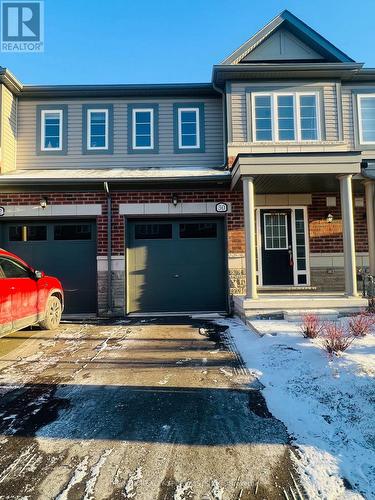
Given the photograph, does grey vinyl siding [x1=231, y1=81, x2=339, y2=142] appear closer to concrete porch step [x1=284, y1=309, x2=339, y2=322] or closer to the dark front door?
the dark front door

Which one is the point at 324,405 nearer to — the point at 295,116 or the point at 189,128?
the point at 295,116

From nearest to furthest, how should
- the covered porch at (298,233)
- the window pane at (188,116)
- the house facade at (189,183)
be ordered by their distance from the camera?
the covered porch at (298,233) → the house facade at (189,183) → the window pane at (188,116)

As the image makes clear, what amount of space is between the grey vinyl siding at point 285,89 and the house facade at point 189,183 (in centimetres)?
3

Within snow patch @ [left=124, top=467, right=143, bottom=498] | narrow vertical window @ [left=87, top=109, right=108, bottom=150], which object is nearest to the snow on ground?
snow patch @ [left=124, top=467, right=143, bottom=498]

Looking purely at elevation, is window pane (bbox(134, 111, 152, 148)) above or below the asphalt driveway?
above

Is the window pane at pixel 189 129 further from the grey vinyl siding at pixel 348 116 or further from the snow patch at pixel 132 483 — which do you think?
the snow patch at pixel 132 483

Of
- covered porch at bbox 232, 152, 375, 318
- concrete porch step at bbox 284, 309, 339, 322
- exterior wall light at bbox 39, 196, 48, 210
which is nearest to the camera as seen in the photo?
concrete porch step at bbox 284, 309, 339, 322

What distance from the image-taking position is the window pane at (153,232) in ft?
30.2

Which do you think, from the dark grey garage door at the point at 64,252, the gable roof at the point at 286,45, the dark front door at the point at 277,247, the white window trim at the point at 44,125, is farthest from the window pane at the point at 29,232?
the gable roof at the point at 286,45

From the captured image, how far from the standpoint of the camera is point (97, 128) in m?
10.3

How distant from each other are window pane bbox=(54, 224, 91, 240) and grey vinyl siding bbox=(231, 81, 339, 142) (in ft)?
16.9

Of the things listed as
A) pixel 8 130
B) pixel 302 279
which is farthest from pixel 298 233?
pixel 8 130

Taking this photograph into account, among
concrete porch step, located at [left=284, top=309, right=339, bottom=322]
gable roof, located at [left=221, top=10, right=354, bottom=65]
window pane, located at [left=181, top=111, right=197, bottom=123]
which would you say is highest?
gable roof, located at [left=221, top=10, right=354, bottom=65]

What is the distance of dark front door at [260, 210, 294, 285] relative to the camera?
9578mm
